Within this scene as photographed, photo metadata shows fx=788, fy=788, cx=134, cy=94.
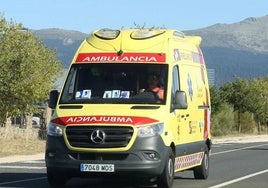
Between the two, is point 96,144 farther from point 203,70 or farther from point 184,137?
point 203,70

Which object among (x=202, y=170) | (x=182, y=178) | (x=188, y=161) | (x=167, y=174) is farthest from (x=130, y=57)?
(x=182, y=178)

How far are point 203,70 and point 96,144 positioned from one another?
5.32 metres

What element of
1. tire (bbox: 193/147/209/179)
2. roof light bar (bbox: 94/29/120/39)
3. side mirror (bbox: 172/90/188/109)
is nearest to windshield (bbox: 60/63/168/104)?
side mirror (bbox: 172/90/188/109)

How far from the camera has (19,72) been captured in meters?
28.9

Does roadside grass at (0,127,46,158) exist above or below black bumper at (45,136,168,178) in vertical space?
below

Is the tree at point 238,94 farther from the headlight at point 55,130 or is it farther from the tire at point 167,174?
the headlight at point 55,130

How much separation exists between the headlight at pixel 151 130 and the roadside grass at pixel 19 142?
531 inches

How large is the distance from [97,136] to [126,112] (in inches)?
26.7

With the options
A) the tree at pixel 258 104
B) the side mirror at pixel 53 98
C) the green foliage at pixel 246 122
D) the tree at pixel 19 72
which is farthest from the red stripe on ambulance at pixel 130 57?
the tree at pixel 258 104

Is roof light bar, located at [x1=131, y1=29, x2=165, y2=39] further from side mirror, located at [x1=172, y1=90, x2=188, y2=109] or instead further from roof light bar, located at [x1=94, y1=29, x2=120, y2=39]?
side mirror, located at [x1=172, y1=90, x2=188, y2=109]

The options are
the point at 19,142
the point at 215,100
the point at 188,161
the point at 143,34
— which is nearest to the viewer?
the point at 143,34

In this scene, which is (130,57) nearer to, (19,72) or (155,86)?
(155,86)

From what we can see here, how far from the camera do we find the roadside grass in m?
28.0

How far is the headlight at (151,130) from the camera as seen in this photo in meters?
13.4
